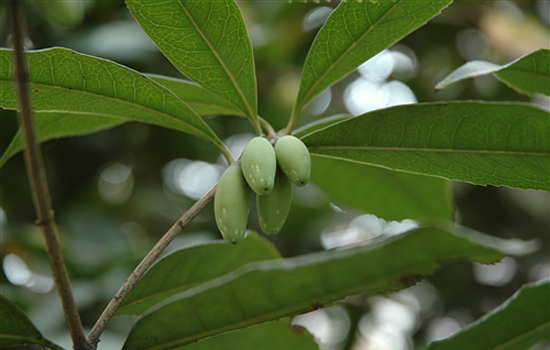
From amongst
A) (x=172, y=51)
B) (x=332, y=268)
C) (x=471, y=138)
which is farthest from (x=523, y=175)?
(x=172, y=51)

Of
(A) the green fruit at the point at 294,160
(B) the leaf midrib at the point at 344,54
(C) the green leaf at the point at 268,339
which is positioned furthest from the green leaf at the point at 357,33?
(C) the green leaf at the point at 268,339

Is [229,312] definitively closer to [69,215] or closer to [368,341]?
[69,215]

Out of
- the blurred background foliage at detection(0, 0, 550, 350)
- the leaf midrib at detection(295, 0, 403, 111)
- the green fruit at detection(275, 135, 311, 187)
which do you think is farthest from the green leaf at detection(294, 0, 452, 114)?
the blurred background foliage at detection(0, 0, 550, 350)

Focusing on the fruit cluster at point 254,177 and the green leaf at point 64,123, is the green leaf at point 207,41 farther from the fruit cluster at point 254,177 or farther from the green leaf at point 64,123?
the green leaf at point 64,123

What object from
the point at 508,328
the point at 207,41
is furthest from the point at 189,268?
the point at 508,328

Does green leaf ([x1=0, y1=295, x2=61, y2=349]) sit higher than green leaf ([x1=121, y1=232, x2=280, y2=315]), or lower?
lower

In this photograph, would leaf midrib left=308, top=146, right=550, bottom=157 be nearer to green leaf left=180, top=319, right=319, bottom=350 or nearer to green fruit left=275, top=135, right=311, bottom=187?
green fruit left=275, top=135, right=311, bottom=187
